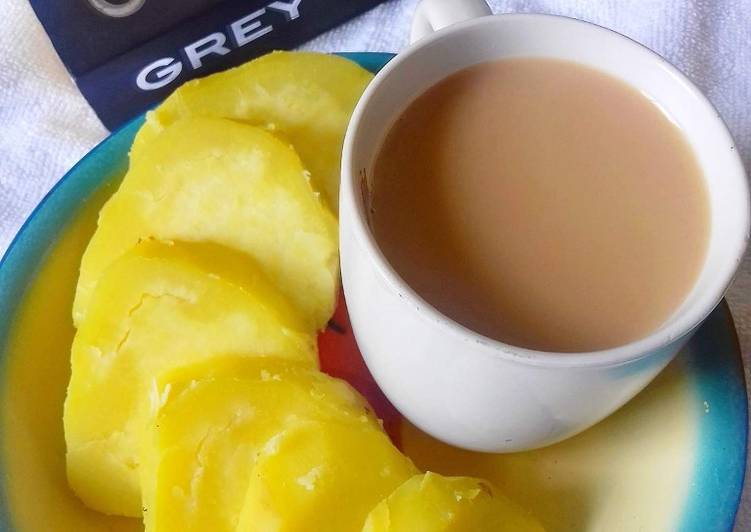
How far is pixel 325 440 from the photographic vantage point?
432mm

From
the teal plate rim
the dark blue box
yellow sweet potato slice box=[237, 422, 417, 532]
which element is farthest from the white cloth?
yellow sweet potato slice box=[237, 422, 417, 532]

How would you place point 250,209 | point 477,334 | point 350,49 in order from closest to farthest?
point 477,334 → point 250,209 → point 350,49

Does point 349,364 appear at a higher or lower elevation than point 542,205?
lower

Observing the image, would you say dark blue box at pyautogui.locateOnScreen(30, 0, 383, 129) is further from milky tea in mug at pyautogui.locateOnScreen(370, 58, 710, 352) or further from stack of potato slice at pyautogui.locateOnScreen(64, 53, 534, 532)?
milky tea in mug at pyautogui.locateOnScreen(370, 58, 710, 352)

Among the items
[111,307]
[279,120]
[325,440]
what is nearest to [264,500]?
[325,440]

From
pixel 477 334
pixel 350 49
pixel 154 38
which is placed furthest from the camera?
pixel 350 49

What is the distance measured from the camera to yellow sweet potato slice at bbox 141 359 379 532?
0.43 metres

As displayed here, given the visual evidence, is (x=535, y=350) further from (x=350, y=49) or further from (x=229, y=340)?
(x=350, y=49)

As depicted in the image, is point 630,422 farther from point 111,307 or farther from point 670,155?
point 111,307

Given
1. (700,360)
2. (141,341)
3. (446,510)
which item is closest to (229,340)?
(141,341)

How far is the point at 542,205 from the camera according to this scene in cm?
44

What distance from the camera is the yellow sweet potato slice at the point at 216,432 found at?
0.43 metres

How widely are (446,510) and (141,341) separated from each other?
193 millimetres

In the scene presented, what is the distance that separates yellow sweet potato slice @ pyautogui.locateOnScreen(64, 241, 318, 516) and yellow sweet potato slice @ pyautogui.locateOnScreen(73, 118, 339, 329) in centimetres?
2
